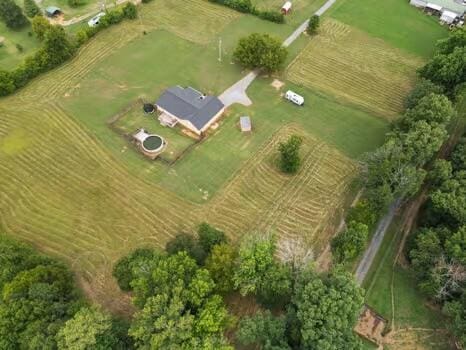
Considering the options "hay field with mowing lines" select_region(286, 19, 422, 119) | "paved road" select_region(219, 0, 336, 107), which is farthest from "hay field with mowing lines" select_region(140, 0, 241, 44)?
"hay field with mowing lines" select_region(286, 19, 422, 119)

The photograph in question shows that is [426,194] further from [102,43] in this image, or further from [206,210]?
[102,43]

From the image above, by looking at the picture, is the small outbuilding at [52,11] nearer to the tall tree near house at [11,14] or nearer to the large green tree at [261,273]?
the tall tree near house at [11,14]

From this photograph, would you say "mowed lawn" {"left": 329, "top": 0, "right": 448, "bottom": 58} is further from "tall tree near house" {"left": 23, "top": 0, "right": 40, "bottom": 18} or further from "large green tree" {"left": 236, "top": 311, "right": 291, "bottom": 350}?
"large green tree" {"left": 236, "top": 311, "right": 291, "bottom": 350}

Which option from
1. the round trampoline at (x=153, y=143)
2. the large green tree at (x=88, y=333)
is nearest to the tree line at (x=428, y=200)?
the large green tree at (x=88, y=333)

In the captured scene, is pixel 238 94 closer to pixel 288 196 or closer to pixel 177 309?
pixel 288 196

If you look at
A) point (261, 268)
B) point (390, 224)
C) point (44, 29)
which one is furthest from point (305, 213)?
point (44, 29)
